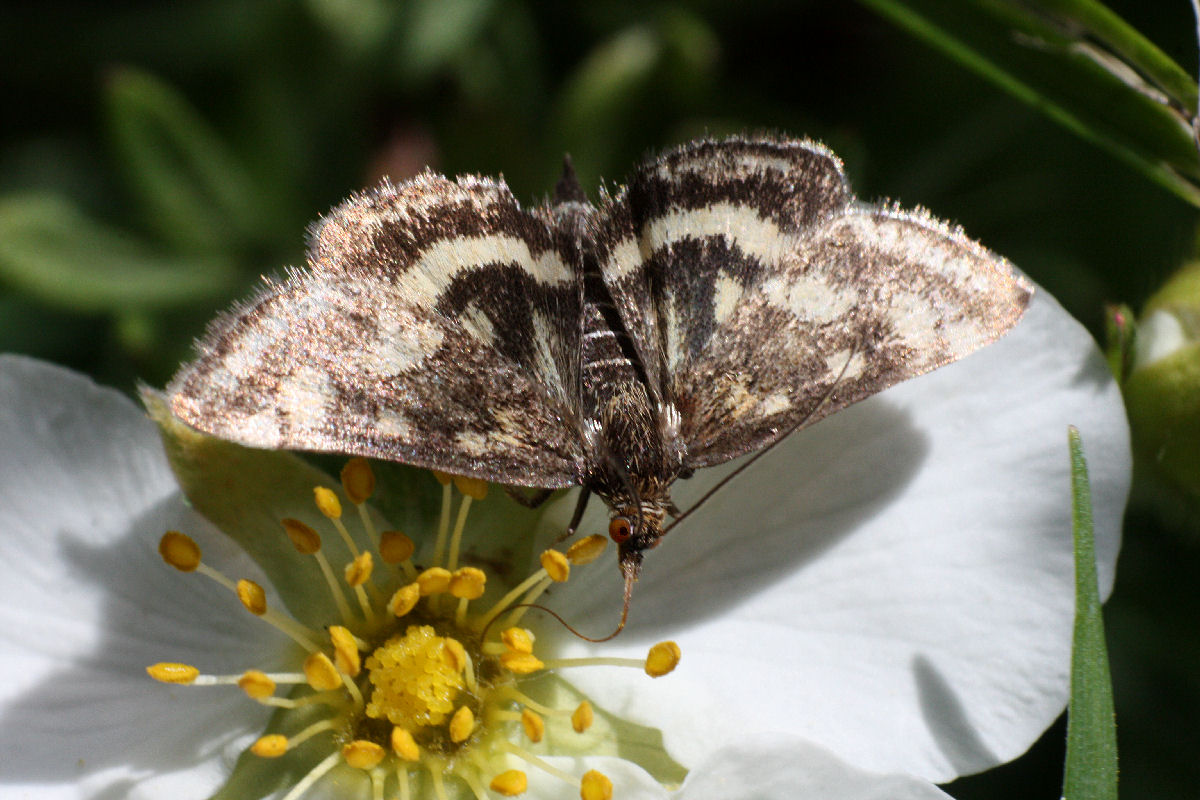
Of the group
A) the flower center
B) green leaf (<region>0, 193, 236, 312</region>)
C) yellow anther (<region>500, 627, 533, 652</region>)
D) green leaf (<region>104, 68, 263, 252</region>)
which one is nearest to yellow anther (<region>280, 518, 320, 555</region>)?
the flower center

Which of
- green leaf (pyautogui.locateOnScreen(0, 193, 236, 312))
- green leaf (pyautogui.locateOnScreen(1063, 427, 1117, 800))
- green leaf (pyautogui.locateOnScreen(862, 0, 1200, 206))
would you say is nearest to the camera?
green leaf (pyautogui.locateOnScreen(1063, 427, 1117, 800))

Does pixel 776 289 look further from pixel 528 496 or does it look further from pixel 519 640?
pixel 519 640

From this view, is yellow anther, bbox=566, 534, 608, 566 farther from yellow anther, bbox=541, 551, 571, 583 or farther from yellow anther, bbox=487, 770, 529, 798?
yellow anther, bbox=487, 770, 529, 798

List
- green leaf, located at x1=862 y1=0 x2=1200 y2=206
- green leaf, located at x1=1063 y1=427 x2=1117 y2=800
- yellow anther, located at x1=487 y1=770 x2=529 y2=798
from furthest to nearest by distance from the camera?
green leaf, located at x1=862 y1=0 x2=1200 y2=206 < yellow anther, located at x1=487 y1=770 x2=529 y2=798 < green leaf, located at x1=1063 y1=427 x2=1117 y2=800

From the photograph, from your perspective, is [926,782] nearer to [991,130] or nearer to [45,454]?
[45,454]

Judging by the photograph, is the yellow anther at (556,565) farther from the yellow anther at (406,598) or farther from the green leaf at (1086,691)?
the green leaf at (1086,691)

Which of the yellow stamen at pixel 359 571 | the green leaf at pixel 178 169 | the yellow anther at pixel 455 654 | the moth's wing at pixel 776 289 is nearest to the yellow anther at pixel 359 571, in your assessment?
the yellow stamen at pixel 359 571

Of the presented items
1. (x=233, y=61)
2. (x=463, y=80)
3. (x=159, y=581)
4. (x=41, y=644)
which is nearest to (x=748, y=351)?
(x=159, y=581)

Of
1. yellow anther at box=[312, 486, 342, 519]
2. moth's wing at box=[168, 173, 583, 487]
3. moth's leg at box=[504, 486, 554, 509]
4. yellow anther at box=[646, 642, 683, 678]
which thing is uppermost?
moth's wing at box=[168, 173, 583, 487]
